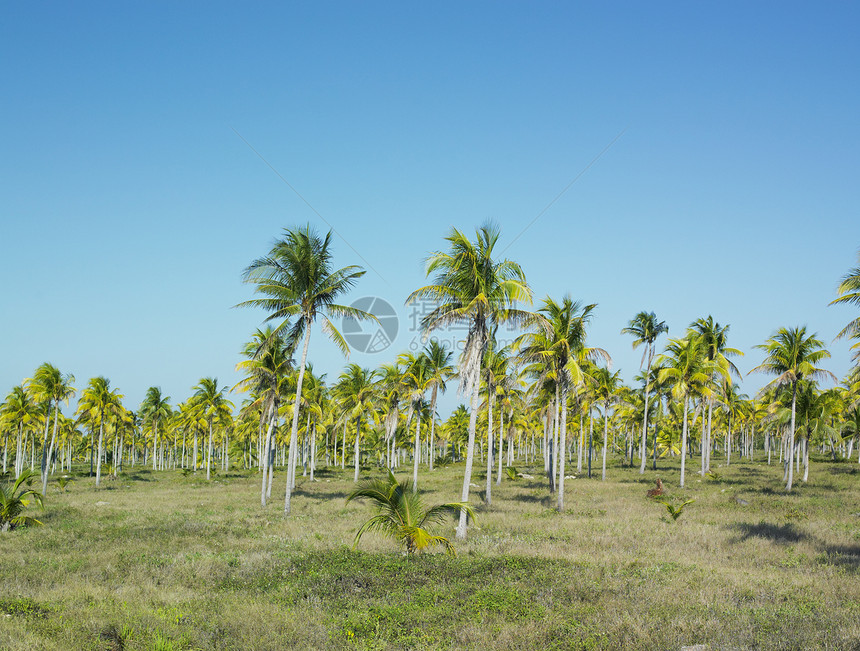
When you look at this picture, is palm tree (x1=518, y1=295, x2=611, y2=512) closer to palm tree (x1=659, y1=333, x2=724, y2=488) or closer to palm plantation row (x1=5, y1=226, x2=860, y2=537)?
palm plantation row (x1=5, y1=226, x2=860, y2=537)

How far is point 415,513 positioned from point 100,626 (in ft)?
26.0

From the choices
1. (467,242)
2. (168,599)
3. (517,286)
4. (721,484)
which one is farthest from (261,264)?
(721,484)

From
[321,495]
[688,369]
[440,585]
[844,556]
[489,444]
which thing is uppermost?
[688,369]

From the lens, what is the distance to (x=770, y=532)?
68.9 ft

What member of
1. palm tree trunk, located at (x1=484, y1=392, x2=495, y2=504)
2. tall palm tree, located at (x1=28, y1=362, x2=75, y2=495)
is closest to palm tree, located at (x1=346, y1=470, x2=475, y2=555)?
palm tree trunk, located at (x1=484, y1=392, x2=495, y2=504)

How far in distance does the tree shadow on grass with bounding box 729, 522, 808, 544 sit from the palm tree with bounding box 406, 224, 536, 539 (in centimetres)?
1106

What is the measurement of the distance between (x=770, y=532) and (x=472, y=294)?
49.4 ft

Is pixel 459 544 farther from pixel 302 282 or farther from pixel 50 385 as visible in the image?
pixel 50 385

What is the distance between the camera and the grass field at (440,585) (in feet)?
29.9

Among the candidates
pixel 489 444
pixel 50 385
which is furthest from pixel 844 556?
pixel 50 385

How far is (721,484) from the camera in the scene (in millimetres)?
39969

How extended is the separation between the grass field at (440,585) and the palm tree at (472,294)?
6333 millimetres

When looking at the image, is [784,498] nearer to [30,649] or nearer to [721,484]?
[721,484]

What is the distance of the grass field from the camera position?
912 centimetres
